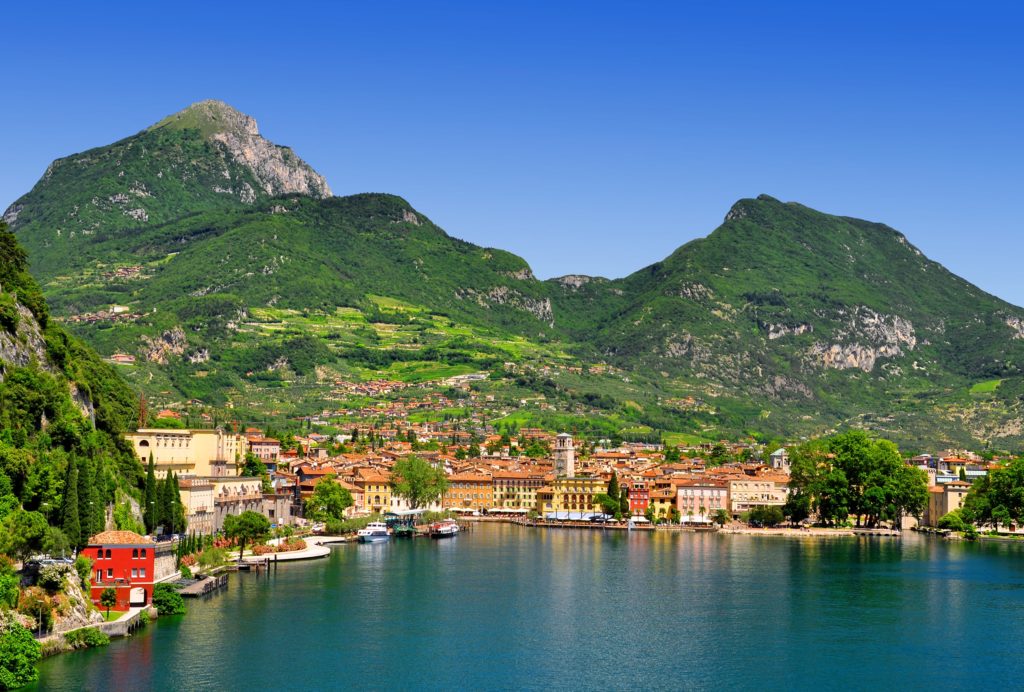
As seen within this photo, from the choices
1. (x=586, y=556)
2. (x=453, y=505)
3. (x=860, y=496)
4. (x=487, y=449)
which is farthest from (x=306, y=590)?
(x=487, y=449)

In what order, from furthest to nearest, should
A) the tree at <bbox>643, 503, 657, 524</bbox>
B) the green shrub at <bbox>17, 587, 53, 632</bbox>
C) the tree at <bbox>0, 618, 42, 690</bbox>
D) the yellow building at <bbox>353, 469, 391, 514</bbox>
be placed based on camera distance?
1. the tree at <bbox>643, 503, 657, 524</bbox>
2. the yellow building at <bbox>353, 469, 391, 514</bbox>
3. the green shrub at <bbox>17, 587, 53, 632</bbox>
4. the tree at <bbox>0, 618, 42, 690</bbox>

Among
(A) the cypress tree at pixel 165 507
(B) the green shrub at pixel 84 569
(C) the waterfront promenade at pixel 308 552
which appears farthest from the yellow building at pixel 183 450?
(B) the green shrub at pixel 84 569

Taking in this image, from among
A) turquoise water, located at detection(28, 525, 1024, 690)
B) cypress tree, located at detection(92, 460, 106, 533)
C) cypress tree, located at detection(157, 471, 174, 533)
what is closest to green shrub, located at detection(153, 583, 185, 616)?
turquoise water, located at detection(28, 525, 1024, 690)

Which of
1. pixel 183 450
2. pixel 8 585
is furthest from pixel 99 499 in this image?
pixel 183 450

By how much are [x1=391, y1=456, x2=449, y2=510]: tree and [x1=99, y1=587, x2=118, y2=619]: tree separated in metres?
79.6

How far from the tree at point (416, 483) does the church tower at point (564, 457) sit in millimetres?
21778

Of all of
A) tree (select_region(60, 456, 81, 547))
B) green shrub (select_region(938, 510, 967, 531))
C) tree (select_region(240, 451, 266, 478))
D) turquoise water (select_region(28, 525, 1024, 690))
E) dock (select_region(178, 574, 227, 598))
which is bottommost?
turquoise water (select_region(28, 525, 1024, 690))

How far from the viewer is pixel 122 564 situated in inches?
2466

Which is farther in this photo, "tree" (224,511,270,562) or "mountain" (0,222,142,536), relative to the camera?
"tree" (224,511,270,562)

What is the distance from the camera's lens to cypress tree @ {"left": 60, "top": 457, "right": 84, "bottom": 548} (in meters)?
63.0

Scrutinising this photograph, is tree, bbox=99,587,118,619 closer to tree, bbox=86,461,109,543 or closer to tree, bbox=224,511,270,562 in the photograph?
tree, bbox=86,461,109,543

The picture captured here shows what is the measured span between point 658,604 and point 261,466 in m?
59.2

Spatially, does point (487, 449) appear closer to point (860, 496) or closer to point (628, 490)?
point (628, 490)

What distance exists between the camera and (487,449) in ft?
639
